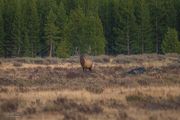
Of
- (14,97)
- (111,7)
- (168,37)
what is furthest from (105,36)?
(14,97)

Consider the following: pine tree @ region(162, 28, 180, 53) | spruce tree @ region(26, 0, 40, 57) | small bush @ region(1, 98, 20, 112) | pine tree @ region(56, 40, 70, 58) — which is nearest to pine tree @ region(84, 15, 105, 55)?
pine tree @ region(56, 40, 70, 58)

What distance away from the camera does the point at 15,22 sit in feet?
216

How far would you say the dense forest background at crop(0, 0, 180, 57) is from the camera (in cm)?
6525

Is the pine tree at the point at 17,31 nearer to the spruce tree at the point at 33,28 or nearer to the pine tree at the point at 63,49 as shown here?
the spruce tree at the point at 33,28

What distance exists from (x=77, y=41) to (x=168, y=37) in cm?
1212

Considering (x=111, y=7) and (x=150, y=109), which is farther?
(x=111, y=7)

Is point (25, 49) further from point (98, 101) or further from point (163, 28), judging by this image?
point (98, 101)

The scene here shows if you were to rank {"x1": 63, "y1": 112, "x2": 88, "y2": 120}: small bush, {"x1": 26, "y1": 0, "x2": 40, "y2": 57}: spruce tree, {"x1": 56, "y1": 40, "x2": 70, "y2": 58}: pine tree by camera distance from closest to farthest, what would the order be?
{"x1": 63, "y1": 112, "x2": 88, "y2": 120}: small bush → {"x1": 56, "y1": 40, "x2": 70, "y2": 58}: pine tree → {"x1": 26, "y1": 0, "x2": 40, "y2": 57}: spruce tree

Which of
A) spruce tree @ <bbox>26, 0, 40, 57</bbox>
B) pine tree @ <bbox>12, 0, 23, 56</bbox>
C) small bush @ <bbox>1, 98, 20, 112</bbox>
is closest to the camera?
small bush @ <bbox>1, 98, 20, 112</bbox>

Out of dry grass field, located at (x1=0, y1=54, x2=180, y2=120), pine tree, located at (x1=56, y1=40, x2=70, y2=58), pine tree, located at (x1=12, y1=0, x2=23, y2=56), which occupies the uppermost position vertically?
dry grass field, located at (x1=0, y1=54, x2=180, y2=120)

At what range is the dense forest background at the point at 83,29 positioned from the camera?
214ft

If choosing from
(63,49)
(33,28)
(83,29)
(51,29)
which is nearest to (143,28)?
(83,29)

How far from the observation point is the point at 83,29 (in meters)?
65.6

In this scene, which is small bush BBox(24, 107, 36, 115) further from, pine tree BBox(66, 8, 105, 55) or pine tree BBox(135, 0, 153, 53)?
pine tree BBox(135, 0, 153, 53)
